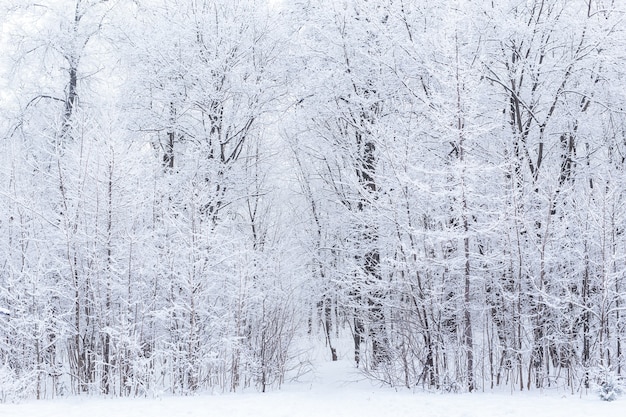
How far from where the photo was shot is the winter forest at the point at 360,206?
39.5ft

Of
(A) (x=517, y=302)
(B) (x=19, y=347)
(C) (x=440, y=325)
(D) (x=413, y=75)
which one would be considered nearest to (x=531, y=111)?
(D) (x=413, y=75)

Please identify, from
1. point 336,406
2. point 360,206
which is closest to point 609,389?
point 336,406

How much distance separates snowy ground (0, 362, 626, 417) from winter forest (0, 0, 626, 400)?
0.92 meters

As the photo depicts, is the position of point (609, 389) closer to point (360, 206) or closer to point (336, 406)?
point (336, 406)

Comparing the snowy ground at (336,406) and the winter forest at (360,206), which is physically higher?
the winter forest at (360,206)

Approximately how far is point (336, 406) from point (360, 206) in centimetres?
722

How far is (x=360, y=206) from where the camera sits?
17.1m

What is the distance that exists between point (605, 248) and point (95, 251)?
1021 centimetres

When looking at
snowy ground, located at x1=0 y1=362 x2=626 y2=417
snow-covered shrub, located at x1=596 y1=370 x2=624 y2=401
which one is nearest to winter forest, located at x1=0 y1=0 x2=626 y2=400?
snow-covered shrub, located at x1=596 y1=370 x2=624 y2=401

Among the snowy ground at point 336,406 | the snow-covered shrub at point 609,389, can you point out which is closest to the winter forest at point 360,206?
the snow-covered shrub at point 609,389

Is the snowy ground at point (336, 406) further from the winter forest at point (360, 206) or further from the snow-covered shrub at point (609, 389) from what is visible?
the winter forest at point (360, 206)

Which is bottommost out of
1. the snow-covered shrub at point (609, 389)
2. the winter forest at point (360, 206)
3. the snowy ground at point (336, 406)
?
the snowy ground at point (336, 406)

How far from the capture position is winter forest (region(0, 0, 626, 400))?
12055mm

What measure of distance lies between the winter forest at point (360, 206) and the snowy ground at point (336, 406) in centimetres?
92
